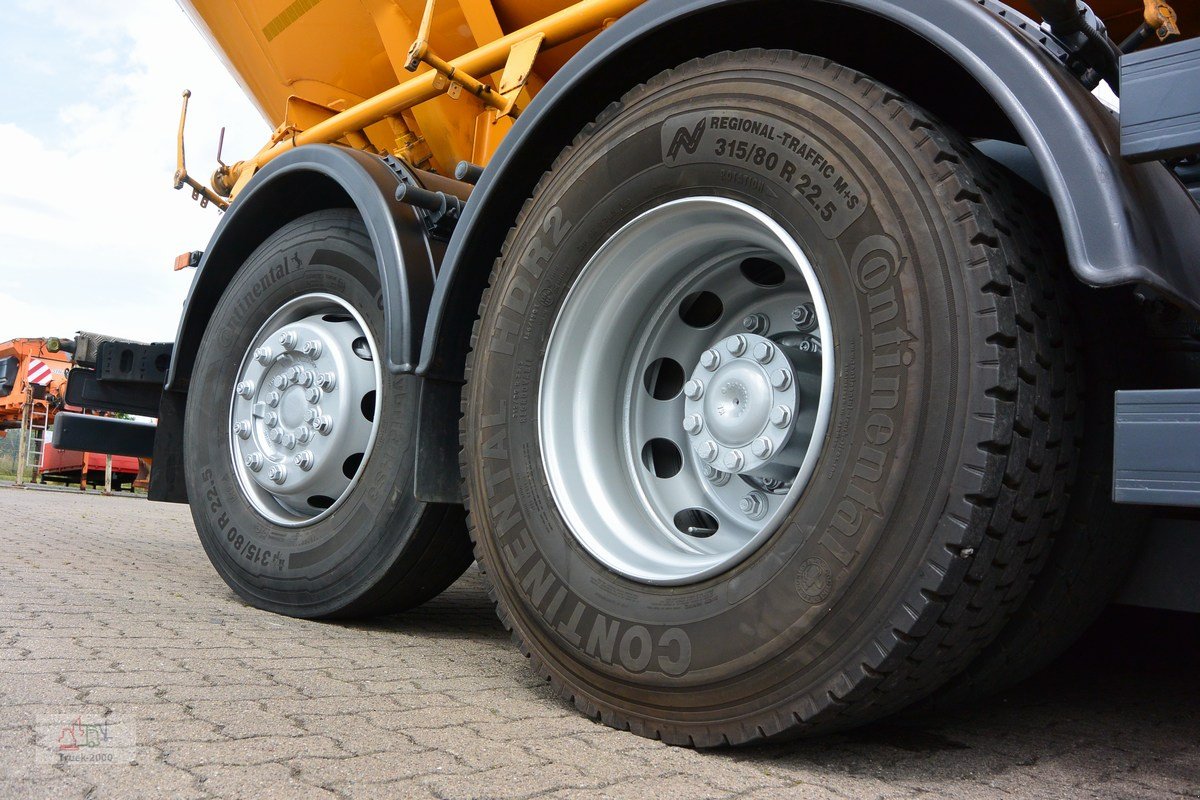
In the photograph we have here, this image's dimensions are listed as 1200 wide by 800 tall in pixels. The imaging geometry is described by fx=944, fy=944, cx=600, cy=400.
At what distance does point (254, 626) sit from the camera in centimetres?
275

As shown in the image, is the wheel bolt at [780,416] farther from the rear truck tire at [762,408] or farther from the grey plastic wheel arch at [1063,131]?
the grey plastic wheel arch at [1063,131]

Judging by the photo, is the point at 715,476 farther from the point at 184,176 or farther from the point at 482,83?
the point at 184,176

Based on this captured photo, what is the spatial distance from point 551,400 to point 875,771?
1010 millimetres

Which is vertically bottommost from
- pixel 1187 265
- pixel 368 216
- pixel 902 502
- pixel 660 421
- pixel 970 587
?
pixel 970 587

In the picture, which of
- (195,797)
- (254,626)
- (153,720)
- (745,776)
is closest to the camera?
(195,797)

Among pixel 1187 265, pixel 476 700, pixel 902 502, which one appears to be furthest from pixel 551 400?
pixel 1187 265

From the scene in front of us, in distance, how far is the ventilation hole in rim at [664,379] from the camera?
227 centimetres

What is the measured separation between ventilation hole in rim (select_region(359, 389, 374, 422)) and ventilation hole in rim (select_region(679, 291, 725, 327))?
1140 mm

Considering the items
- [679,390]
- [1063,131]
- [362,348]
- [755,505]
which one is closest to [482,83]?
[362,348]

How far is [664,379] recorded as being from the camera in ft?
7.52

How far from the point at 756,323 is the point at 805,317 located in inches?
5.2

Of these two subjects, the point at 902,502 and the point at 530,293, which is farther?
the point at 530,293

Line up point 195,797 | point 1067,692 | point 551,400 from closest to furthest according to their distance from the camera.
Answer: point 195,797
point 551,400
point 1067,692

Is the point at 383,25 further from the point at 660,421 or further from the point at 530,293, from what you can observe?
the point at 660,421
